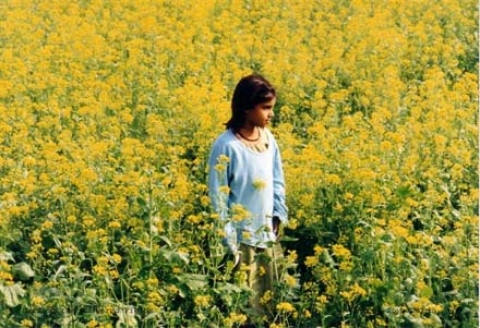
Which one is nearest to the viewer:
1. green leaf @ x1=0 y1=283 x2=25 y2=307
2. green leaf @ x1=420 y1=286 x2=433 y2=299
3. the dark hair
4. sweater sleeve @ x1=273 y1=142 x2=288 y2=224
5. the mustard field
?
green leaf @ x1=420 y1=286 x2=433 y2=299

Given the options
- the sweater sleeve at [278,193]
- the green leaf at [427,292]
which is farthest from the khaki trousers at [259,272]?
the green leaf at [427,292]

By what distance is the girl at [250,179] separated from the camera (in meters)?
4.63

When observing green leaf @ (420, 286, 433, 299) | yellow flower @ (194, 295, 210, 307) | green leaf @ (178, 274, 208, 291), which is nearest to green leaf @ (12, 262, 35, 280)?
green leaf @ (178, 274, 208, 291)

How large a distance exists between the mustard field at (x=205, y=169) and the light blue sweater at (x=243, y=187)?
0.14 meters

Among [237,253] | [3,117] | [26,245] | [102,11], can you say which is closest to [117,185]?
[26,245]

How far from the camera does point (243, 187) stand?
15.6 feet

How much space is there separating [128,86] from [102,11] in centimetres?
280

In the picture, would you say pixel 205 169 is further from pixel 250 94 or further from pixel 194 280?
pixel 194 280

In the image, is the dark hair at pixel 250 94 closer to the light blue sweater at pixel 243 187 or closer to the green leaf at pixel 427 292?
the light blue sweater at pixel 243 187

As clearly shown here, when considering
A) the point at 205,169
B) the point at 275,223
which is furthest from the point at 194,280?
the point at 205,169

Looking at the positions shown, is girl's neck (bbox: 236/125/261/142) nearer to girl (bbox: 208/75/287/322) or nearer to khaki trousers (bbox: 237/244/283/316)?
girl (bbox: 208/75/287/322)

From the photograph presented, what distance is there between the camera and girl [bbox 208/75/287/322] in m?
4.63

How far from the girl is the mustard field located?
0.43 feet

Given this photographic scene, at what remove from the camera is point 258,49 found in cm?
831
